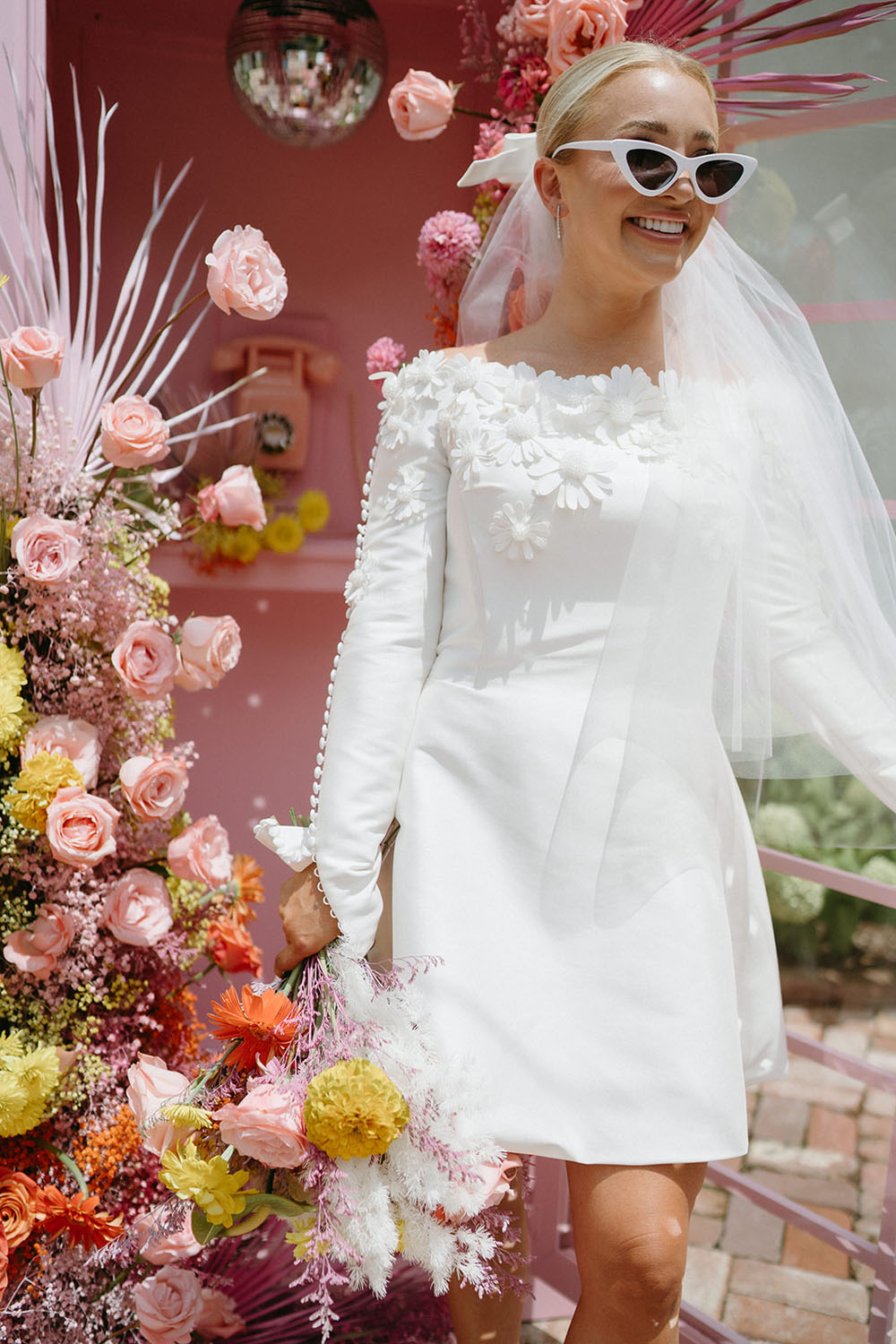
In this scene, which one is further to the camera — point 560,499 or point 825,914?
point 825,914

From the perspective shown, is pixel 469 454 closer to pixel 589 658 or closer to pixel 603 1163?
pixel 589 658

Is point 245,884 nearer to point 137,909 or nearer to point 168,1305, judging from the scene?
point 137,909

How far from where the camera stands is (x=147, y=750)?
2254 millimetres

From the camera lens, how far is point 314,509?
3158 millimetres

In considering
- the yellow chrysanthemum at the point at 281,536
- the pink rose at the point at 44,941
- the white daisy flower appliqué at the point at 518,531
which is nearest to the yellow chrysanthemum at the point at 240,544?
the yellow chrysanthemum at the point at 281,536

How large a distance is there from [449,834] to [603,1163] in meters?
0.47

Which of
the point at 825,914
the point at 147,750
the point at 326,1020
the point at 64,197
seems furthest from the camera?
the point at 64,197

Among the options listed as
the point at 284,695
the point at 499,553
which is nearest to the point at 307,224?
the point at 284,695

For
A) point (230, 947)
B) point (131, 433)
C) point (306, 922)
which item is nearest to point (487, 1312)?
point (306, 922)

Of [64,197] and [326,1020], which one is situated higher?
[64,197]

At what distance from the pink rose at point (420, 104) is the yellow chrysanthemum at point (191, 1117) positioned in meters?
1.84

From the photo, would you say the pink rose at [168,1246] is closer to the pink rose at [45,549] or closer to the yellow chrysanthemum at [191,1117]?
the yellow chrysanthemum at [191,1117]

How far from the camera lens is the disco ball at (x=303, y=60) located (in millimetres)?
2709

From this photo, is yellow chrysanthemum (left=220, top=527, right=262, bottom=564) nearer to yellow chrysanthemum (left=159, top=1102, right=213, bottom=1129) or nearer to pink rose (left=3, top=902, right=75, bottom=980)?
pink rose (left=3, top=902, right=75, bottom=980)
